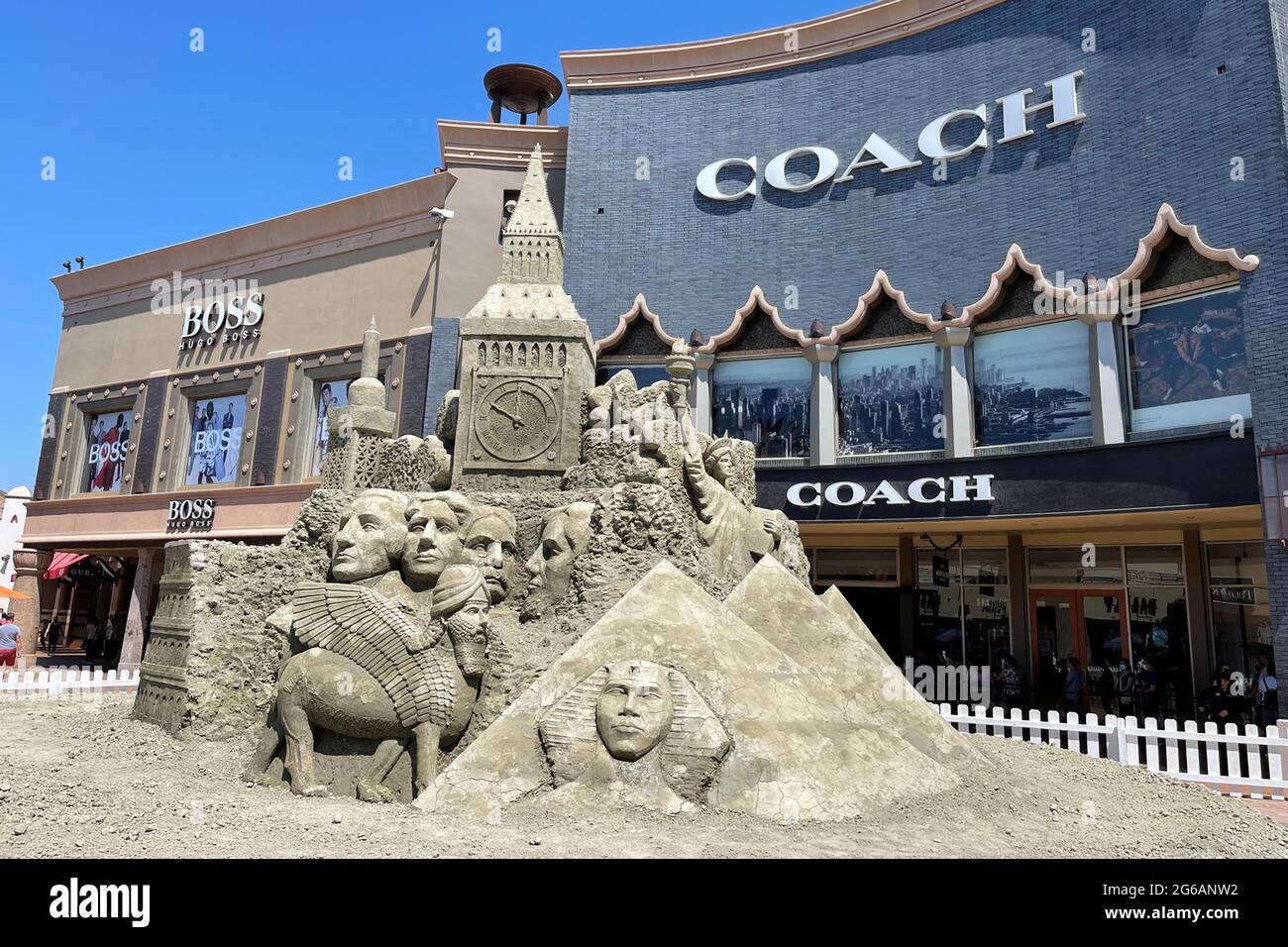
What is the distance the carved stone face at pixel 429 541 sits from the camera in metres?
6.59

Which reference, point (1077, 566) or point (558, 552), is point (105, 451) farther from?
point (1077, 566)

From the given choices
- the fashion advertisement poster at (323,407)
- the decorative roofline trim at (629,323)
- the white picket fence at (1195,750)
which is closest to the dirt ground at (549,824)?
the white picket fence at (1195,750)

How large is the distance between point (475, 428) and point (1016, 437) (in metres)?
11.1

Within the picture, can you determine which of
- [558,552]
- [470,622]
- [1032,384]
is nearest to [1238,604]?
[1032,384]

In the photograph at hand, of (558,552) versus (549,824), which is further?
(558,552)

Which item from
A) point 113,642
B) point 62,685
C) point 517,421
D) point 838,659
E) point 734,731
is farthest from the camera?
point 113,642

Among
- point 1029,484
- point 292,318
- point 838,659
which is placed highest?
point 292,318

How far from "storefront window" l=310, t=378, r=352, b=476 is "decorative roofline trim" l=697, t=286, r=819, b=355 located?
29.9ft

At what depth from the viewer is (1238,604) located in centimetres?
1502

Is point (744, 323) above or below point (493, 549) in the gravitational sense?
above

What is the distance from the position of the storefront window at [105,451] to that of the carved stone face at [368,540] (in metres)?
20.8

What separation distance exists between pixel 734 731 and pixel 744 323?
1397 cm

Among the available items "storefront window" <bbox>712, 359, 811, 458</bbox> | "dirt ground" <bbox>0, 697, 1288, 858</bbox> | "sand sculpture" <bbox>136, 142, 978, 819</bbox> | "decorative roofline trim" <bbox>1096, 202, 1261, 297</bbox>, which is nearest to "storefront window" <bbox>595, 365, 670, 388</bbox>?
"storefront window" <bbox>712, 359, 811, 458</bbox>

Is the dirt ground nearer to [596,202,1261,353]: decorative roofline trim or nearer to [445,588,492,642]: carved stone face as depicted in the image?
[445,588,492,642]: carved stone face
